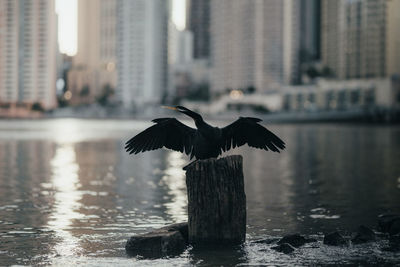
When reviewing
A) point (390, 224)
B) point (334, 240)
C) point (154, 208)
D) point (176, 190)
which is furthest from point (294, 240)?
point (176, 190)

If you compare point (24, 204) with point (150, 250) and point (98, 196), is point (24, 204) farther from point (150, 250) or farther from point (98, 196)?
point (150, 250)

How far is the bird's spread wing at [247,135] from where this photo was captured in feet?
49.8

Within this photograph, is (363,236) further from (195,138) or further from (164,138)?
(164,138)

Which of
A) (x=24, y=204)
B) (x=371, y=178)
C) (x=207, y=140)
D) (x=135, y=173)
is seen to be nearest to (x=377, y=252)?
(x=207, y=140)

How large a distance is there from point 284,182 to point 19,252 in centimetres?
1807

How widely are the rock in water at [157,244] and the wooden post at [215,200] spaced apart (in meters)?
0.51

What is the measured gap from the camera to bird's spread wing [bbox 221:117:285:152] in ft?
49.8

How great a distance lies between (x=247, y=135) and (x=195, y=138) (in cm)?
123

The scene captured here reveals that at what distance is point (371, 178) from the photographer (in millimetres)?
33219

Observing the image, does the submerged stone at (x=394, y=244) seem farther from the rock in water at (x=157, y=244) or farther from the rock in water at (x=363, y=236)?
the rock in water at (x=157, y=244)

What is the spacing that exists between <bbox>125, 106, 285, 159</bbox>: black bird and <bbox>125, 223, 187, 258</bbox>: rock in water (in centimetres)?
165

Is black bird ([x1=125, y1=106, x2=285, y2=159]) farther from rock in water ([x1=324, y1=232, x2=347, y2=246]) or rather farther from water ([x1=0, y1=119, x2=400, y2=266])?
rock in water ([x1=324, y1=232, x2=347, y2=246])

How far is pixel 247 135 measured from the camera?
15.4 m

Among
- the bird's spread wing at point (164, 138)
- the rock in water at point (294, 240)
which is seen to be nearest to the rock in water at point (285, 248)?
the rock in water at point (294, 240)
